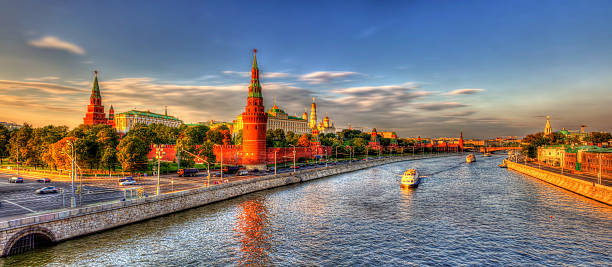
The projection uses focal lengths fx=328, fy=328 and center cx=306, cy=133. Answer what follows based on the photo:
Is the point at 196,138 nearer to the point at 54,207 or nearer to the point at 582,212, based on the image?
the point at 54,207

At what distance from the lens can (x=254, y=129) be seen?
8906 cm

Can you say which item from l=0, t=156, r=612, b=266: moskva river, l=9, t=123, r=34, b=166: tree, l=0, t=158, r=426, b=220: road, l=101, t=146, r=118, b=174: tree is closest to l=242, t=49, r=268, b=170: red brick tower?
l=0, t=158, r=426, b=220: road

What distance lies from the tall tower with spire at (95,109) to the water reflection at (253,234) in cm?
10833

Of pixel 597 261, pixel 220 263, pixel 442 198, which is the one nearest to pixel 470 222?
pixel 597 261

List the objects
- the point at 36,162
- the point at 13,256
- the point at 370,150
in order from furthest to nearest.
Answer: the point at 370,150 < the point at 36,162 < the point at 13,256

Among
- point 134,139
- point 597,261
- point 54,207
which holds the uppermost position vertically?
point 134,139

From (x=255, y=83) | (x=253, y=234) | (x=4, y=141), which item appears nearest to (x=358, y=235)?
(x=253, y=234)

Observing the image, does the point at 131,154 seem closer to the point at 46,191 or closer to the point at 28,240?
the point at 46,191

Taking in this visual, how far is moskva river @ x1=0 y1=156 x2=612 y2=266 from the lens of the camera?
28391mm

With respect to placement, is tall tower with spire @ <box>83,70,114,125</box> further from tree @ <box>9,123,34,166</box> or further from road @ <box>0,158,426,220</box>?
road @ <box>0,158,426,220</box>

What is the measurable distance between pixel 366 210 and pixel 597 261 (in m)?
25.3

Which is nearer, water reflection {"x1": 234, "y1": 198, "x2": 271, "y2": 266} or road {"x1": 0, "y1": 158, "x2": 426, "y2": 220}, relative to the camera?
water reflection {"x1": 234, "y1": 198, "x2": 271, "y2": 266}

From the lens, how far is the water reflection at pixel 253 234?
93.9 ft

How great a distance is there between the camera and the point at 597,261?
28.1 meters
